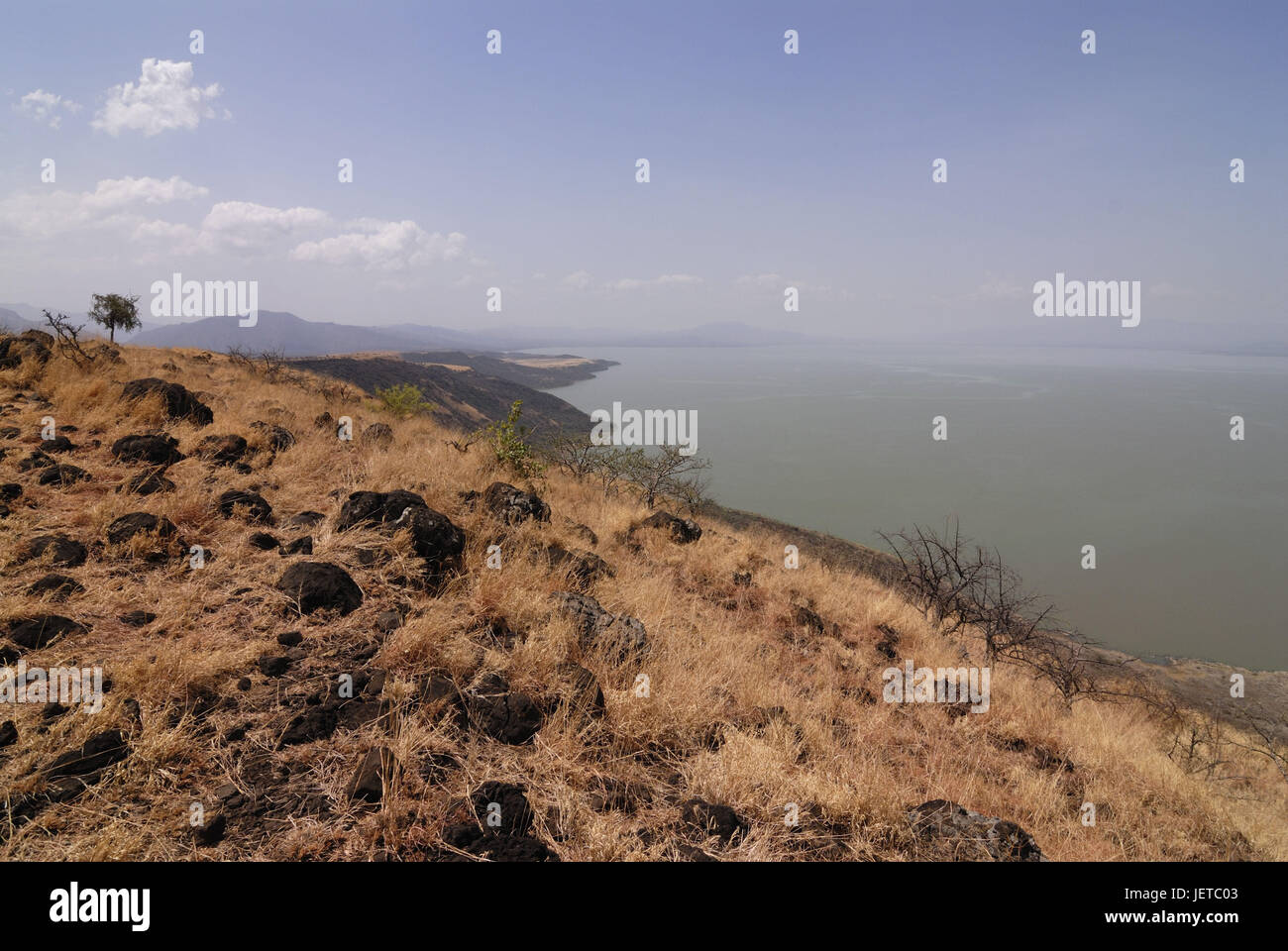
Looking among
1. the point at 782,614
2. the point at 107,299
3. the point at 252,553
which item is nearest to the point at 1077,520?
the point at 782,614

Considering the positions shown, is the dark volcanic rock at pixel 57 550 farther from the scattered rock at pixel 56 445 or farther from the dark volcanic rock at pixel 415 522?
the scattered rock at pixel 56 445

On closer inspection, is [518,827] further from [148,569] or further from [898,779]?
[148,569]

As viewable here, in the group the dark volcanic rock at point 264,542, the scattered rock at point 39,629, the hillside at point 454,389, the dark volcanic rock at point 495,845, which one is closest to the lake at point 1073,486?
the hillside at point 454,389

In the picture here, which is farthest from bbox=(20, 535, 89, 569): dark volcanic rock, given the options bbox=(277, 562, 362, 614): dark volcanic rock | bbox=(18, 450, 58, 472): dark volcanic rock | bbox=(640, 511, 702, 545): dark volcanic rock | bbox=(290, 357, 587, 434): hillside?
→ bbox=(290, 357, 587, 434): hillside

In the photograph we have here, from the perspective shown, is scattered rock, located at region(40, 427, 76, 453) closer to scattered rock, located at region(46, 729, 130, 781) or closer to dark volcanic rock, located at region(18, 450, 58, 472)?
dark volcanic rock, located at region(18, 450, 58, 472)

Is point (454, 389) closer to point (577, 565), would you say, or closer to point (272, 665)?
point (577, 565)

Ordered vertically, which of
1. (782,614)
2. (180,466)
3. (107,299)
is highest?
(107,299)

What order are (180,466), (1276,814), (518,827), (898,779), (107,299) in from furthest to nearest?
1. (107,299)
2. (1276,814)
3. (180,466)
4. (898,779)
5. (518,827)
